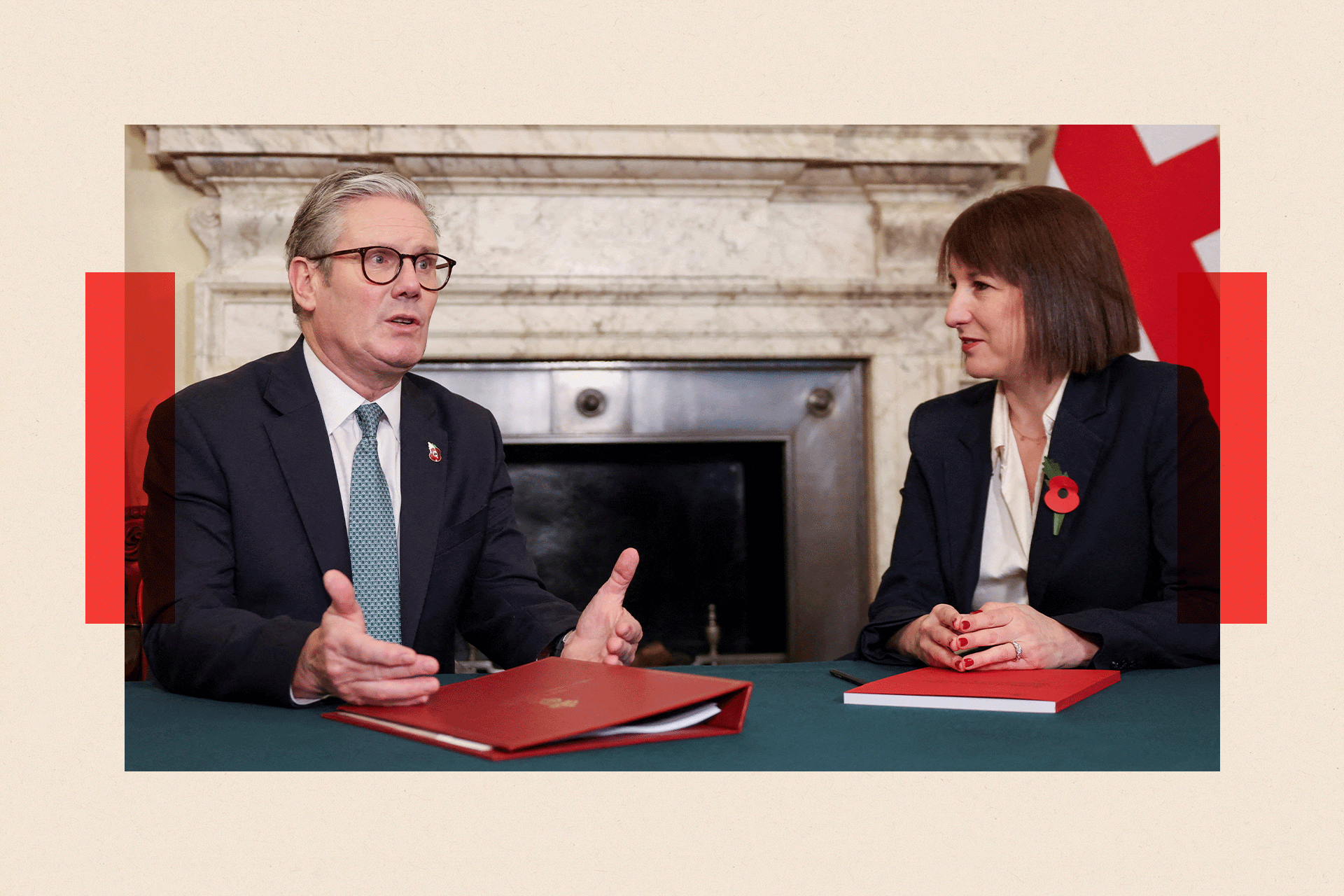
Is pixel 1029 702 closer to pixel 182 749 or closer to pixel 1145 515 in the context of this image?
pixel 1145 515

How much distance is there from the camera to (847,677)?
1.36 metres

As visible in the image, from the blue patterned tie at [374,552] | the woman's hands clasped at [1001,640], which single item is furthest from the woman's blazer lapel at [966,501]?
the blue patterned tie at [374,552]

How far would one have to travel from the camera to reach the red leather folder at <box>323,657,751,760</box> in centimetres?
93

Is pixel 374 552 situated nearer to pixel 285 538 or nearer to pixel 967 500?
pixel 285 538

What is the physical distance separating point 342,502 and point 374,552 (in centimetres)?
9

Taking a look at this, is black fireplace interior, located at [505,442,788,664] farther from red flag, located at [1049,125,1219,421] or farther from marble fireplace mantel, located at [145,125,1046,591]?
red flag, located at [1049,125,1219,421]

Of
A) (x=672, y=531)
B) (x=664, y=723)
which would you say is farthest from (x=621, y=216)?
(x=664, y=723)

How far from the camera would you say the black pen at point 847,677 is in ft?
4.40

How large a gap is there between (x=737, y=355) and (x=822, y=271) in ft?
1.29

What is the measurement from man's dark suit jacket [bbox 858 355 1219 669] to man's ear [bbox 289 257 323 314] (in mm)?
1100

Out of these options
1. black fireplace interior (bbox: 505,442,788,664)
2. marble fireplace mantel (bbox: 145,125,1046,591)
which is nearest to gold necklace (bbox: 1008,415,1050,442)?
marble fireplace mantel (bbox: 145,125,1046,591)

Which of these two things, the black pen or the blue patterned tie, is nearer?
the black pen

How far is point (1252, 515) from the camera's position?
5.84ft

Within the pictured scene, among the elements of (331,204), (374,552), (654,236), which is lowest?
(374,552)
